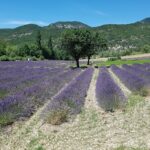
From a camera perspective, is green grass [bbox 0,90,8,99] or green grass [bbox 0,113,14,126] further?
green grass [bbox 0,90,8,99]

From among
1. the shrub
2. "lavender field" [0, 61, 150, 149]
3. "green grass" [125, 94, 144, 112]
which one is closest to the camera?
"lavender field" [0, 61, 150, 149]

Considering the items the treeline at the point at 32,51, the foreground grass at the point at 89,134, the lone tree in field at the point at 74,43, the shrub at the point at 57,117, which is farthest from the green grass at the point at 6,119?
the treeline at the point at 32,51

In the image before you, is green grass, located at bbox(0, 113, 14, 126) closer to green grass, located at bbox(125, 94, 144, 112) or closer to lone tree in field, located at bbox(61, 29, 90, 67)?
green grass, located at bbox(125, 94, 144, 112)

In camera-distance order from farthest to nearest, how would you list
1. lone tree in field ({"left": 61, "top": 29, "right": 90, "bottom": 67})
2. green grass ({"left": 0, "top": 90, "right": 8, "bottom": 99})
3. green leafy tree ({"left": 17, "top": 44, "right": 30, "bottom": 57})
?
green leafy tree ({"left": 17, "top": 44, "right": 30, "bottom": 57})
lone tree in field ({"left": 61, "top": 29, "right": 90, "bottom": 67})
green grass ({"left": 0, "top": 90, "right": 8, "bottom": 99})

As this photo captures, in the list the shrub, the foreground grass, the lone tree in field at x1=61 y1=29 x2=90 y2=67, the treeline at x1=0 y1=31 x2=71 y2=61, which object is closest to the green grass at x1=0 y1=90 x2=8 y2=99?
the foreground grass

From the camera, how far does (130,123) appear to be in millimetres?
10734

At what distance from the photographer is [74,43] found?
57.1 meters

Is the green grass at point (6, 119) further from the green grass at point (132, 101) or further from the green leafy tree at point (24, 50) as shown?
the green leafy tree at point (24, 50)

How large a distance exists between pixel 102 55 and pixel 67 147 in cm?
13748

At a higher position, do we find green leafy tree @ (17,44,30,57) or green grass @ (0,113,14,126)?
green grass @ (0,113,14,126)

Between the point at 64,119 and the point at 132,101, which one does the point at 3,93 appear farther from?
the point at 64,119

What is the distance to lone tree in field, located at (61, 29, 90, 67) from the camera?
187 ft

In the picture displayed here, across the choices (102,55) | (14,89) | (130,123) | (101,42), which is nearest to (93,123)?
(130,123)

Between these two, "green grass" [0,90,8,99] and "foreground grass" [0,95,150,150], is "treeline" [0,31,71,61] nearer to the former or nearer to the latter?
"green grass" [0,90,8,99]
